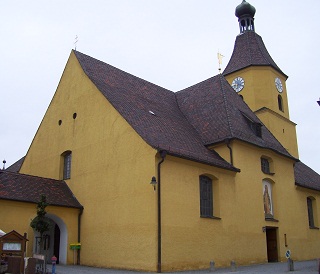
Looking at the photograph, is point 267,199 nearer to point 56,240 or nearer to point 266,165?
point 266,165

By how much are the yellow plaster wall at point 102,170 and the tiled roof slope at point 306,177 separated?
1242 centimetres

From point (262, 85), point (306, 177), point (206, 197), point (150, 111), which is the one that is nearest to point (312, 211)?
point (306, 177)

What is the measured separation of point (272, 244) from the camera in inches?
858

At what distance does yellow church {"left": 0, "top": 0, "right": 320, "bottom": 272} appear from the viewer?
1642 cm

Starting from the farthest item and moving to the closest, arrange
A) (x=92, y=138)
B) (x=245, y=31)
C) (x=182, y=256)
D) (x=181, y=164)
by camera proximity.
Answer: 1. (x=245, y=31)
2. (x=92, y=138)
3. (x=181, y=164)
4. (x=182, y=256)

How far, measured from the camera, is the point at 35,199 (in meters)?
17.5

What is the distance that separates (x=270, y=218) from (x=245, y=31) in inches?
689

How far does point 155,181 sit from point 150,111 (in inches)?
228

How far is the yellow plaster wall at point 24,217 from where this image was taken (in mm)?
16500

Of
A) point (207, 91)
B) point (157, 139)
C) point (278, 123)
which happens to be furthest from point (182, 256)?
point (278, 123)

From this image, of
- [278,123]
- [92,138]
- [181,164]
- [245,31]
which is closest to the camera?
[181,164]

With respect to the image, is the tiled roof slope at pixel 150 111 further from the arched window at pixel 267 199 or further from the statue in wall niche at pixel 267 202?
the statue in wall niche at pixel 267 202

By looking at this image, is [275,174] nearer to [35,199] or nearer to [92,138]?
[92,138]

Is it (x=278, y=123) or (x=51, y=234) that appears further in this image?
(x=278, y=123)
